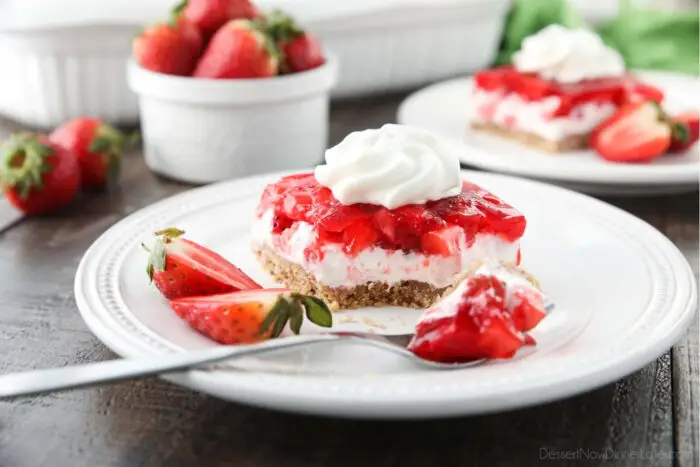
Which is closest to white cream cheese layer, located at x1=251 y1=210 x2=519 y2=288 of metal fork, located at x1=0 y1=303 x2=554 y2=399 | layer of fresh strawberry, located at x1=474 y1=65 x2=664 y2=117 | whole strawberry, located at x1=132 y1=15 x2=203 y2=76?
Answer: metal fork, located at x1=0 y1=303 x2=554 y2=399

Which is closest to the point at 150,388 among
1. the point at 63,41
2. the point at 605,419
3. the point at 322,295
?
the point at 322,295

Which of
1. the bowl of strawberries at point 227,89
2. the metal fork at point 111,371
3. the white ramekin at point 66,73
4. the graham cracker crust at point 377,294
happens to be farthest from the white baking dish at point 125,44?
the metal fork at point 111,371

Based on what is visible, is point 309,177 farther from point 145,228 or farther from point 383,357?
point 383,357

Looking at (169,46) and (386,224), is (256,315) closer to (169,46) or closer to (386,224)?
(386,224)

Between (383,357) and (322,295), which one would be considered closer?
(383,357)

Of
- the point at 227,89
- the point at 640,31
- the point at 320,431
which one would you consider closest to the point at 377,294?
the point at 320,431

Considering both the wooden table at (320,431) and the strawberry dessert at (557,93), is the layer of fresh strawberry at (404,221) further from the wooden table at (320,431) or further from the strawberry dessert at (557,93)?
the strawberry dessert at (557,93)
